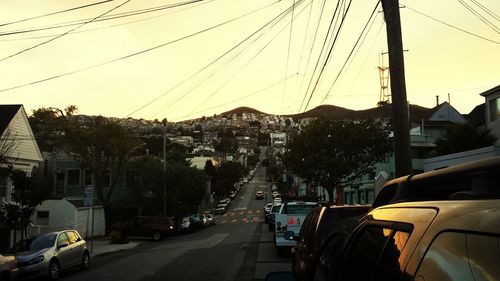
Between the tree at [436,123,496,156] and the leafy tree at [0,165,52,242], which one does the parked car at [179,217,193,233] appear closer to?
the tree at [436,123,496,156]

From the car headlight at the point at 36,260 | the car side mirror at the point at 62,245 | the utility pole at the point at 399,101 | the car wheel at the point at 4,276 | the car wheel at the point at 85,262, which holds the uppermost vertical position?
the utility pole at the point at 399,101

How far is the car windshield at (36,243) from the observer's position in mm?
16703

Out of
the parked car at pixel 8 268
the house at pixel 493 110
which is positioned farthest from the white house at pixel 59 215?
the house at pixel 493 110

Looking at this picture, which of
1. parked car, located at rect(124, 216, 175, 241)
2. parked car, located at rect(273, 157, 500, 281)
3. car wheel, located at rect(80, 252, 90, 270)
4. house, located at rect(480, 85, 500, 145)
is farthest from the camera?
parked car, located at rect(124, 216, 175, 241)

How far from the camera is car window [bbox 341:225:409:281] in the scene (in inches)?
91.7

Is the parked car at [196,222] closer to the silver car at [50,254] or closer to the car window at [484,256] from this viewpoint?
the silver car at [50,254]

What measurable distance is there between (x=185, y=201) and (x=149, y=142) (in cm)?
3755

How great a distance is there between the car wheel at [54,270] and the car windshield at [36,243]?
699 mm

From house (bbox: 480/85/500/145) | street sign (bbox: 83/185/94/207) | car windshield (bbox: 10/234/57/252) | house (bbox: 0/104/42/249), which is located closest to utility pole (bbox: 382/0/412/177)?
car windshield (bbox: 10/234/57/252)

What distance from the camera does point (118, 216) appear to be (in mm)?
43938

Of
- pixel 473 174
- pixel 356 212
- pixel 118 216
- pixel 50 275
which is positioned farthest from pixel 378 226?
pixel 118 216

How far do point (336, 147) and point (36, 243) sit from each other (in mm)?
20329

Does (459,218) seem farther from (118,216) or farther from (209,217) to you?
(209,217)

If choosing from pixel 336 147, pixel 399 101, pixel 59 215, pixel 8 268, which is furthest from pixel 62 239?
pixel 336 147
